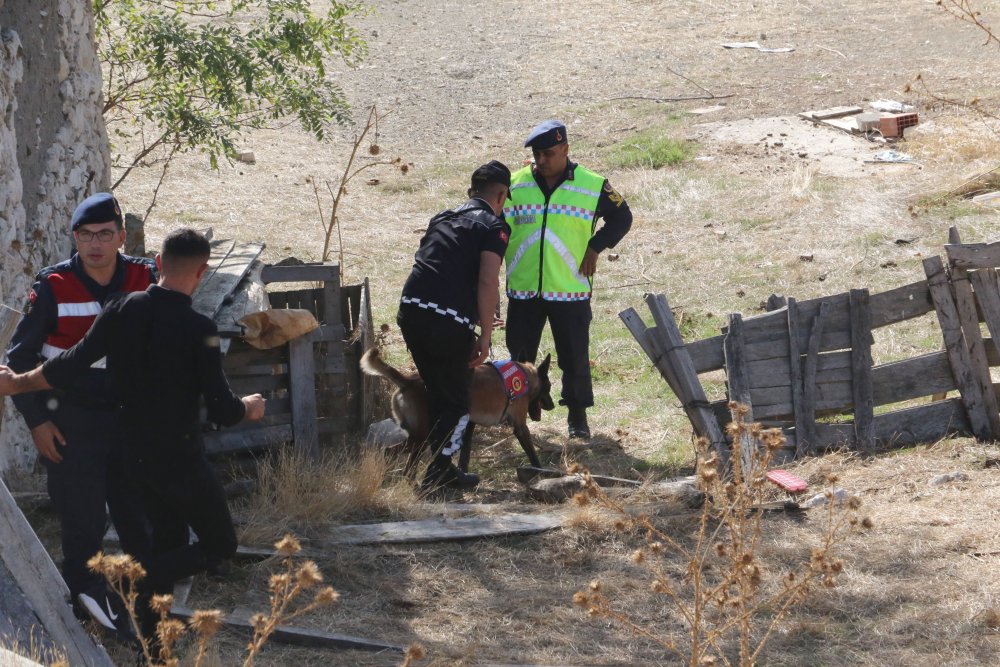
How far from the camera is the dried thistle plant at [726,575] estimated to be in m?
3.40

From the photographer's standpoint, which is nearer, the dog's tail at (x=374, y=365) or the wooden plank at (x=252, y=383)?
the dog's tail at (x=374, y=365)

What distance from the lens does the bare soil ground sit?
16.7ft

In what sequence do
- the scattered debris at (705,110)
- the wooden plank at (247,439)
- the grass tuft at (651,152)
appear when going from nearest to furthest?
the wooden plank at (247,439), the grass tuft at (651,152), the scattered debris at (705,110)

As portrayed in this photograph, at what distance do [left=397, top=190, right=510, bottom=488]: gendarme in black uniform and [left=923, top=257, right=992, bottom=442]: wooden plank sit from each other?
113 inches

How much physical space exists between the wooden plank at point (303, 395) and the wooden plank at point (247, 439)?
0.24 feet

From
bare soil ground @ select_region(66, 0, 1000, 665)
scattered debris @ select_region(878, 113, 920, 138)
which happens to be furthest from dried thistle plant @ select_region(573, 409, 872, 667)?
scattered debris @ select_region(878, 113, 920, 138)

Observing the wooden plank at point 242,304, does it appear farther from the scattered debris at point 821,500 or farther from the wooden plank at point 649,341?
the scattered debris at point 821,500

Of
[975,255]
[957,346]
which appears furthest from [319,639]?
[975,255]

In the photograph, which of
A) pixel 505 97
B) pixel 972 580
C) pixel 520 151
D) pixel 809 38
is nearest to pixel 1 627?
pixel 972 580

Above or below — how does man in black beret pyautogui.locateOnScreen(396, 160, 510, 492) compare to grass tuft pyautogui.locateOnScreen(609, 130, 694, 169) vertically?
below

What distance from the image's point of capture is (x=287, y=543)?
3.13m

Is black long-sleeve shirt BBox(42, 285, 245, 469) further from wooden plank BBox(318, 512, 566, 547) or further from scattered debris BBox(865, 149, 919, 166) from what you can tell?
scattered debris BBox(865, 149, 919, 166)

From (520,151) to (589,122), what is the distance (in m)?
1.57

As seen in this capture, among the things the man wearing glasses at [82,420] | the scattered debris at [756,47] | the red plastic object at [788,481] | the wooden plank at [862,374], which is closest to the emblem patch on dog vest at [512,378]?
the red plastic object at [788,481]
